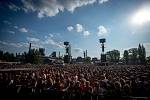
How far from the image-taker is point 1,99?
1177 cm

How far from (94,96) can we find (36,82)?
18.0ft

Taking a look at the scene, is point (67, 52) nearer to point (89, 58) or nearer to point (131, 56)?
point (89, 58)

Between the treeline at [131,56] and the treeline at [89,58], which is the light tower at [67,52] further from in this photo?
the treeline at [131,56]

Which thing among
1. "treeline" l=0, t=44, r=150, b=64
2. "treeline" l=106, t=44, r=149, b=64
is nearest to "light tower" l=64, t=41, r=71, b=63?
"treeline" l=0, t=44, r=150, b=64

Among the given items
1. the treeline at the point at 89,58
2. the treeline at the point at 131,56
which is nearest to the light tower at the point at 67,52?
the treeline at the point at 89,58

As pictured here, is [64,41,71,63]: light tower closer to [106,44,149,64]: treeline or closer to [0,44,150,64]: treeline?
[0,44,150,64]: treeline

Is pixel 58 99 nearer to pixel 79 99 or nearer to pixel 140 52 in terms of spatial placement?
pixel 79 99

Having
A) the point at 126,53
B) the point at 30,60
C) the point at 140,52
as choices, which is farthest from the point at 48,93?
the point at 126,53

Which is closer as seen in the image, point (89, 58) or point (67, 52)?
point (67, 52)

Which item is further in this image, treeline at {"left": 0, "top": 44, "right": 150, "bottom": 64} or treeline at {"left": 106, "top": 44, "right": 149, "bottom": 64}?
treeline at {"left": 106, "top": 44, "right": 149, "bottom": 64}

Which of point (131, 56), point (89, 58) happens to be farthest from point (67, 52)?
point (131, 56)

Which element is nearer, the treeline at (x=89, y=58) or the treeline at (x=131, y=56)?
the treeline at (x=89, y=58)

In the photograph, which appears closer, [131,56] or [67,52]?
[67,52]

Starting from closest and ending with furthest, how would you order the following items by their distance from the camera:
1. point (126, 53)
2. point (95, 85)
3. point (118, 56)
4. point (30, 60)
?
point (95, 85), point (30, 60), point (126, 53), point (118, 56)
